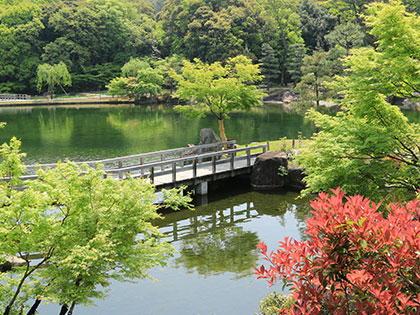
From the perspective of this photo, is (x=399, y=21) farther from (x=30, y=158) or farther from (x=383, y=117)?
(x=30, y=158)

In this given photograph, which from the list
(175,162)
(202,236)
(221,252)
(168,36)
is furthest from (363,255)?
(168,36)

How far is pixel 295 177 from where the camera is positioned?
60.1 feet

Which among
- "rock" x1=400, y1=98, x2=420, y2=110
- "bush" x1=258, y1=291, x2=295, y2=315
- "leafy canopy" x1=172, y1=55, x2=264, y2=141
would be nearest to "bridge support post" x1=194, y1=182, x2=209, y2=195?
"leafy canopy" x1=172, y1=55, x2=264, y2=141

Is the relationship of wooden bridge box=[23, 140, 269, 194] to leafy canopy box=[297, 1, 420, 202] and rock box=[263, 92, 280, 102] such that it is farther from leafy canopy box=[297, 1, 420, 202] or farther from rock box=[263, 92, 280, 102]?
rock box=[263, 92, 280, 102]

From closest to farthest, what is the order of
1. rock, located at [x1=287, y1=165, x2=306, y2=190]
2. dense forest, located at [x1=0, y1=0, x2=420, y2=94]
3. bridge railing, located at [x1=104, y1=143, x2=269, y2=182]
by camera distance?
1. bridge railing, located at [x1=104, y1=143, x2=269, y2=182]
2. rock, located at [x1=287, y1=165, x2=306, y2=190]
3. dense forest, located at [x1=0, y1=0, x2=420, y2=94]

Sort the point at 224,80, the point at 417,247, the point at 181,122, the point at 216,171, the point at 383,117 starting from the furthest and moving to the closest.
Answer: the point at 181,122 → the point at 224,80 → the point at 216,171 → the point at 383,117 → the point at 417,247

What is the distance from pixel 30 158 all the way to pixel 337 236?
2554 centimetres

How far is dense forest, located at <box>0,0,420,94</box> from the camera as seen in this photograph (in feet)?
209

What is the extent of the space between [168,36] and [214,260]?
233 ft

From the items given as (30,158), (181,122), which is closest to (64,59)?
(181,122)

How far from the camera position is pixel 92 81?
7150 centimetres

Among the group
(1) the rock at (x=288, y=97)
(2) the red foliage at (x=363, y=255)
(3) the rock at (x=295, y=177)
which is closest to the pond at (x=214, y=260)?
(3) the rock at (x=295, y=177)

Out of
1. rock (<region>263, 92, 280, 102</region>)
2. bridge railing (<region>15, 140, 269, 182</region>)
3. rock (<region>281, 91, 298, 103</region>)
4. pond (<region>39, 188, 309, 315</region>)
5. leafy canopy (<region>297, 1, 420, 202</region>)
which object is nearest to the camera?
leafy canopy (<region>297, 1, 420, 202</region>)

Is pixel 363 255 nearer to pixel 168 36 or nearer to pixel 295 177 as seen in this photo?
pixel 295 177
